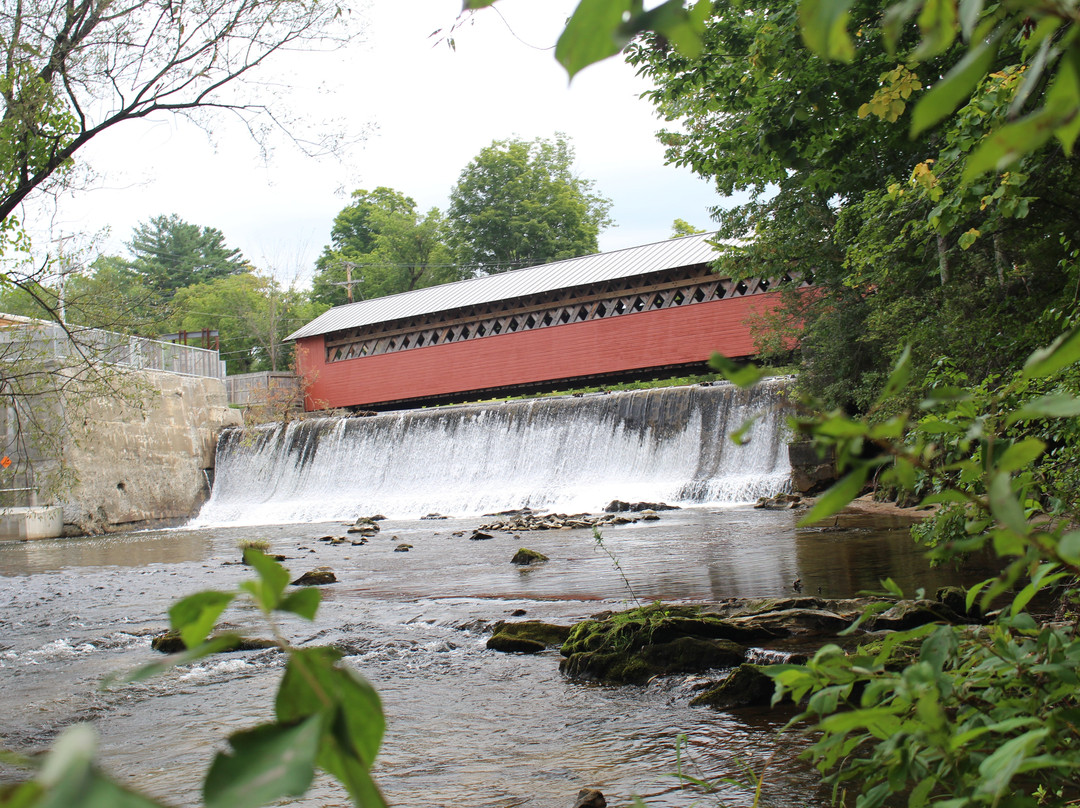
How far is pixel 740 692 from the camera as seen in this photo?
346cm

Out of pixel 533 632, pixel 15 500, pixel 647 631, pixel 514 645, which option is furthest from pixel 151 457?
pixel 647 631

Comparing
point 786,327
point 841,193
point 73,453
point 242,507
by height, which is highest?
point 841,193

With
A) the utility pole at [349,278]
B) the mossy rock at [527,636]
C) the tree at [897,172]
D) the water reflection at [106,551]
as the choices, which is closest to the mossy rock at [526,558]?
the mossy rock at [527,636]

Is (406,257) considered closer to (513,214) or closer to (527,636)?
(513,214)

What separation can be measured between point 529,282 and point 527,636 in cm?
1911

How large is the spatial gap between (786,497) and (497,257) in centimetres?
3001

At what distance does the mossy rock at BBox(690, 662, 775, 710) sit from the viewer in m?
3.44

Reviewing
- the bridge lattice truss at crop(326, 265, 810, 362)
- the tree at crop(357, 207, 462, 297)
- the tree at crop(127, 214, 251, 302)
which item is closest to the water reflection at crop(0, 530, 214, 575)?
the bridge lattice truss at crop(326, 265, 810, 362)

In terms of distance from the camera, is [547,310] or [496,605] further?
[547,310]

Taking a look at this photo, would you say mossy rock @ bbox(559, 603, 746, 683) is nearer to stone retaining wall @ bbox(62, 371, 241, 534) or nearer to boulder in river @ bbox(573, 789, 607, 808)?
boulder in river @ bbox(573, 789, 607, 808)

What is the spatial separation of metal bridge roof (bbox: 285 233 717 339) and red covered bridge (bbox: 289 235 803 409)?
0.17ft

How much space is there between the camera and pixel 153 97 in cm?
618

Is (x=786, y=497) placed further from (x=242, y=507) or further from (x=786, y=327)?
(x=242, y=507)

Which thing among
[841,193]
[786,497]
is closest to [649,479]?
[786,497]
